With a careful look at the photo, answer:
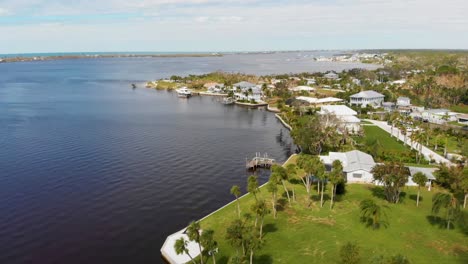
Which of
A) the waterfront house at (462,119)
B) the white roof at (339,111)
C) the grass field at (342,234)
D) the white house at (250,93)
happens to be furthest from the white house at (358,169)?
the white house at (250,93)

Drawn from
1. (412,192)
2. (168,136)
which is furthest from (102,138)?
(412,192)

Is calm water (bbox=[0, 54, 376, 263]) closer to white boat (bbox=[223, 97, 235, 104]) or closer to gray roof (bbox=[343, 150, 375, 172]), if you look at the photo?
gray roof (bbox=[343, 150, 375, 172])

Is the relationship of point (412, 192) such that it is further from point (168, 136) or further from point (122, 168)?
point (168, 136)

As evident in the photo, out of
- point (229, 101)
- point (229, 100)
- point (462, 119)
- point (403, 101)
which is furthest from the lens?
point (229, 100)

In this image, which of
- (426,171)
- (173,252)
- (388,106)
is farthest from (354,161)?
(388,106)

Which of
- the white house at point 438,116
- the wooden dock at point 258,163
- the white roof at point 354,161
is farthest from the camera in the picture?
the white house at point 438,116

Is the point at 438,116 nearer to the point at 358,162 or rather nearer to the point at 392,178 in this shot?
the point at 358,162

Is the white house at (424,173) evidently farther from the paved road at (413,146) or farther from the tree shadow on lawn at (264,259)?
the tree shadow on lawn at (264,259)
